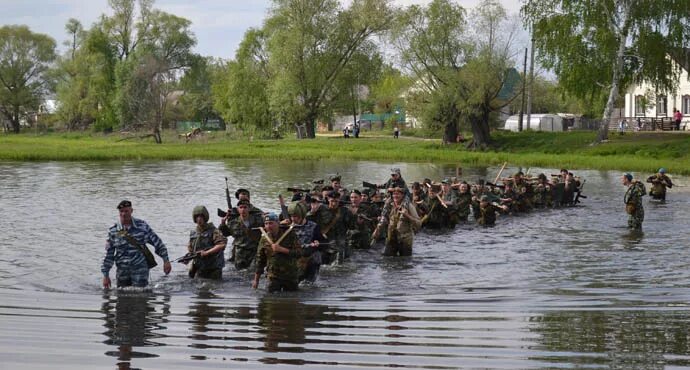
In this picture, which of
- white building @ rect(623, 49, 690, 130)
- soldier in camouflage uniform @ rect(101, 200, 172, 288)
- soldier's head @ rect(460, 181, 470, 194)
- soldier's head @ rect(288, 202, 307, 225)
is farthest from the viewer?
white building @ rect(623, 49, 690, 130)

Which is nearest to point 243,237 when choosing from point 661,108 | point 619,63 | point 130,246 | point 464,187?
point 130,246

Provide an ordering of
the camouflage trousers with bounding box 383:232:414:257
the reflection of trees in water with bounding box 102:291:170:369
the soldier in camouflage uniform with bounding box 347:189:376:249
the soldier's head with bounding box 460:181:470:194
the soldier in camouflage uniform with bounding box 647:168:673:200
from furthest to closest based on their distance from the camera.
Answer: the soldier in camouflage uniform with bounding box 647:168:673:200 → the soldier's head with bounding box 460:181:470:194 → the soldier in camouflage uniform with bounding box 347:189:376:249 → the camouflage trousers with bounding box 383:232:414:257 → the reflection of trees in water with bounding box 102:291:170:369

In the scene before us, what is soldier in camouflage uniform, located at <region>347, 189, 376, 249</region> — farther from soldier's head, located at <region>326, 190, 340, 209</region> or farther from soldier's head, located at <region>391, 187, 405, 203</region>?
soldier's head, located at <region>391, 187, 405, 203</region>

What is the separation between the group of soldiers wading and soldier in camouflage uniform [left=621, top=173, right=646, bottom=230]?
0.03 m

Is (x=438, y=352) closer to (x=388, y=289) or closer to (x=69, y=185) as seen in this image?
(x=388, y=289)

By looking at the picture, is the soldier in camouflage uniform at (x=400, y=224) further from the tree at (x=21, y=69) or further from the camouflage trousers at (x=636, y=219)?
the tree at (x=21, y=69)

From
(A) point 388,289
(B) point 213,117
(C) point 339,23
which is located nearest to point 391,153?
(C) point 339,23

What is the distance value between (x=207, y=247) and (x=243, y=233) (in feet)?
6.31

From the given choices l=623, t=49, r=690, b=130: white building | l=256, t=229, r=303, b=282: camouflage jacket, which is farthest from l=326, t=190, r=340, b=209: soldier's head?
l=623, t=49, r=690, b=130: white building

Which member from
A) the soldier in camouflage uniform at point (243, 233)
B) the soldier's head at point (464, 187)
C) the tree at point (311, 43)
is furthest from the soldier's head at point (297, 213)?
the tree at point (311, 43)

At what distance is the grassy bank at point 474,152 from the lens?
53.5m

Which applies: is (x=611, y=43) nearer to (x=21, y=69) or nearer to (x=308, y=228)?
(x=308, y=228)

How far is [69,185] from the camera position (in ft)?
138

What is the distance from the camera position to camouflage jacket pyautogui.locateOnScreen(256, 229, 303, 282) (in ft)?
48.9
